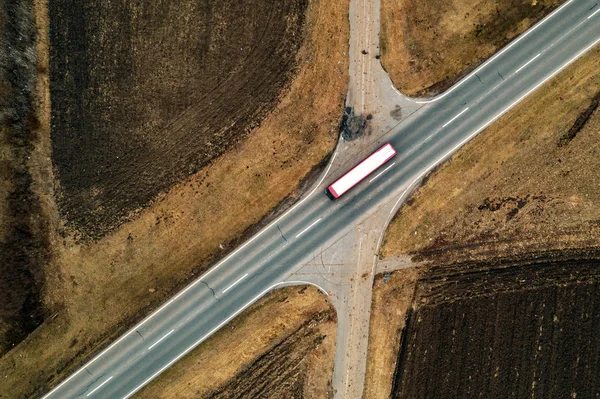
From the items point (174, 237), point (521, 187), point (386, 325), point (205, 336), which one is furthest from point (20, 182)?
point (521, 187)

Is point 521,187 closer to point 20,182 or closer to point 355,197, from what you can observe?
point 355,197

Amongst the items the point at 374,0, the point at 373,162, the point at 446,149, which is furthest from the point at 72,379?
the point at 374,0

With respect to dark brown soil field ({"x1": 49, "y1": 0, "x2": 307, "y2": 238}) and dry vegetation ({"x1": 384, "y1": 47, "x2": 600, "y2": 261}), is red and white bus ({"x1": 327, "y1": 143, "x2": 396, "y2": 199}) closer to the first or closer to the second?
dry vegetation ({"x1": 384, "y1": 47, "x2": 600, "y2": 261})

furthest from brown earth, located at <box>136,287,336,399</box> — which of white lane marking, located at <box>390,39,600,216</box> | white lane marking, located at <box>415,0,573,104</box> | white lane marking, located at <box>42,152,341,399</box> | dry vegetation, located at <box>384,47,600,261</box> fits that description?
white lane marking, located at <box>415,0,573,104</box>

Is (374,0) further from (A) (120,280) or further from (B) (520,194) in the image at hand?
(A) (120,280)

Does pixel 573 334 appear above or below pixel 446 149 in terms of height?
below

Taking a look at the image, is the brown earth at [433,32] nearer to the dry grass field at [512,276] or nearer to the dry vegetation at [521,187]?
the dry vegetation at [521,187]
